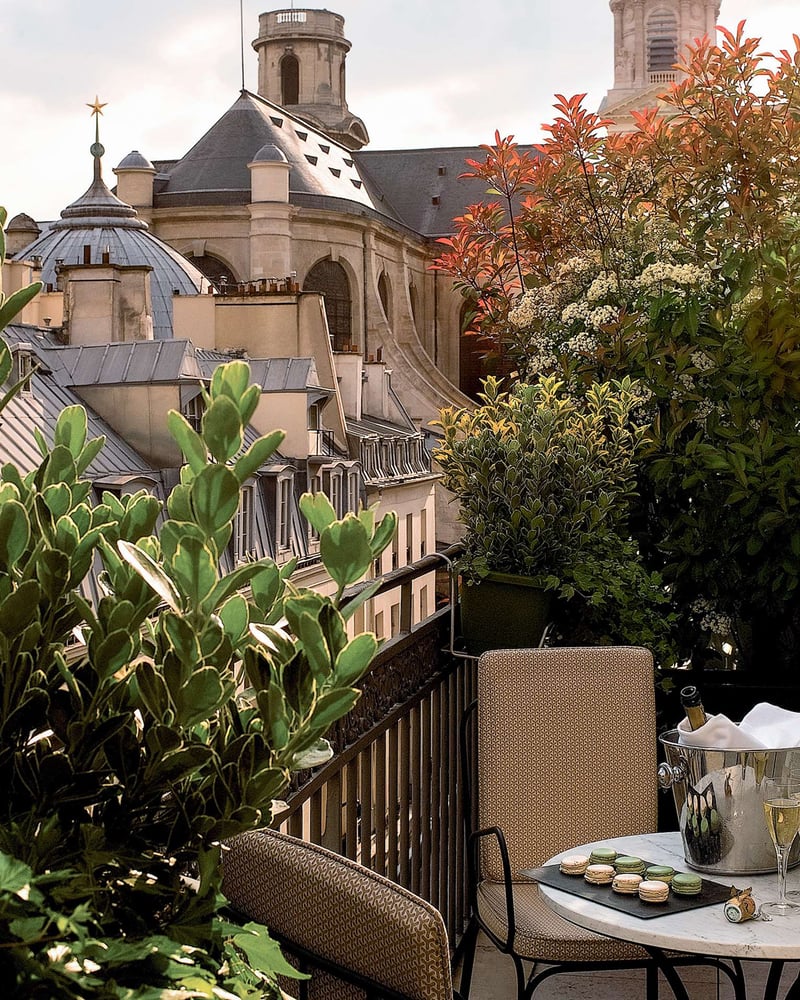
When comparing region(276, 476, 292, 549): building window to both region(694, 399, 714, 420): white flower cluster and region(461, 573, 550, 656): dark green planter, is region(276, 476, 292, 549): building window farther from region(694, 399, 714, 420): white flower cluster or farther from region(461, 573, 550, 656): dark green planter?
region(461, 573, 550, 656): dark green planter

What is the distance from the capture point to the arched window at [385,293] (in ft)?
125

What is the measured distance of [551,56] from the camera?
36.7 metres

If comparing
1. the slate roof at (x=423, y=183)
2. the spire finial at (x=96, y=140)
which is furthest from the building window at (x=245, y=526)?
the slate roof at (x=423, y=183)


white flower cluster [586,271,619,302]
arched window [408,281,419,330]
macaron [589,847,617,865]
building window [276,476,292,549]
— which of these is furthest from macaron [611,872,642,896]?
arched window [408,281,419,330]

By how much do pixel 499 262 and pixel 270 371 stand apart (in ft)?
39.8

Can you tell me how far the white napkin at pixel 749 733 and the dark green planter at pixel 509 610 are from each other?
96 centimetres

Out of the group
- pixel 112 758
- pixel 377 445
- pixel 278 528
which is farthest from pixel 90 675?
pixel 377 445

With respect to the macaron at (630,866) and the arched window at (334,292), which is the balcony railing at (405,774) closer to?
the macaron at (630,866)

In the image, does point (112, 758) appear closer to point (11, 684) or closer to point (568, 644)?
point (11, 684)

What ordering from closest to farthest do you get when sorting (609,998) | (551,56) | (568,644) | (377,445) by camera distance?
(609,998)
(568,644)
(377,445)
(551,56)

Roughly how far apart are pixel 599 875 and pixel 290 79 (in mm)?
49619

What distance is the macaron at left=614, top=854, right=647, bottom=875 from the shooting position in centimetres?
234

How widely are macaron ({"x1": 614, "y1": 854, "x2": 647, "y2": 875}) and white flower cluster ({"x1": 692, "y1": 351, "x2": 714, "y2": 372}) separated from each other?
185 centimetres

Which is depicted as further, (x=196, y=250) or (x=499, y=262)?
(x=196, y=250)
